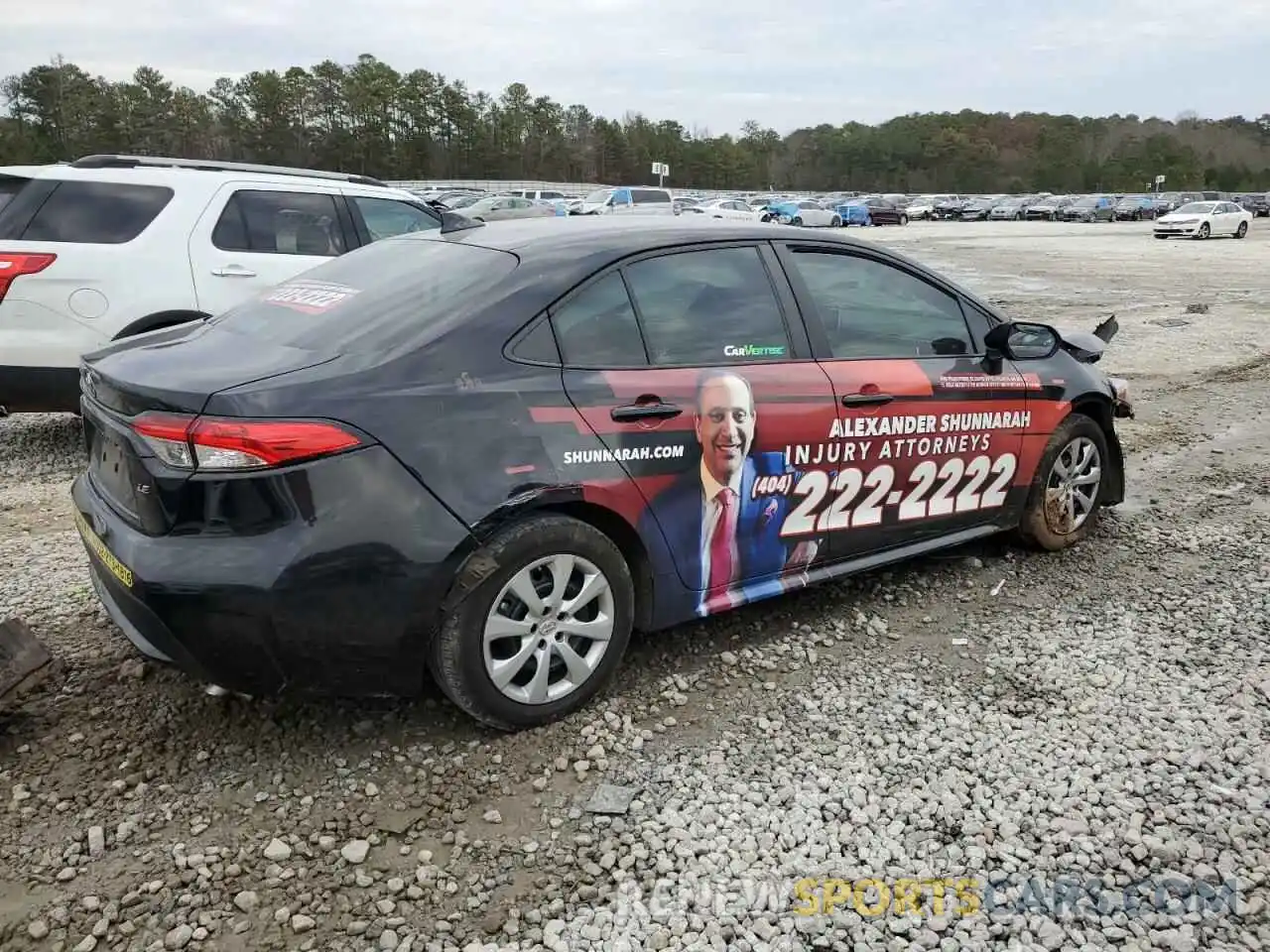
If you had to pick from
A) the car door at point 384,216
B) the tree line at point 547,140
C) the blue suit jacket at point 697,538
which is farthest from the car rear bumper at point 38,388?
the tree line at point 547,140

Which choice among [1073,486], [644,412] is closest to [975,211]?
[1073,486]

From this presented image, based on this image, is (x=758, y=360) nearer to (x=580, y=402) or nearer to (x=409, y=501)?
(x=580, y=402)

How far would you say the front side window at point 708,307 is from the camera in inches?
131

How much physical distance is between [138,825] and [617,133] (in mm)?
111285

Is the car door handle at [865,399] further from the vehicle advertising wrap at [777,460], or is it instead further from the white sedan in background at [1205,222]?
the white sedan in background at [1205,222]

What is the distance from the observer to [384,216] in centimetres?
734

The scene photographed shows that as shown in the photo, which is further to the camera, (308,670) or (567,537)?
(567,537)

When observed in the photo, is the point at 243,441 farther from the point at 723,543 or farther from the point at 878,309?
the point at 878,309

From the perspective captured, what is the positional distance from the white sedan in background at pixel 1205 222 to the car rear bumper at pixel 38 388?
39.3 metres

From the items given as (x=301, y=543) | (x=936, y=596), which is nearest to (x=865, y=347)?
(x=936, y=596)

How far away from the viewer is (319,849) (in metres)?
2.60

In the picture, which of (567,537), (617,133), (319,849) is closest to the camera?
(319,849)

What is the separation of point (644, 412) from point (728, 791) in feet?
3.98

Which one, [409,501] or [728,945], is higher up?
[409,501]
